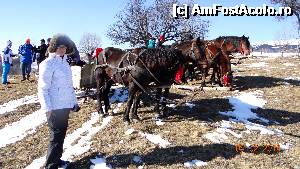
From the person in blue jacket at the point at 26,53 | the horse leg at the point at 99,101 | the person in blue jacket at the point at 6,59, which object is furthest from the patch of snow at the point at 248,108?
the person in blue jacket at the point at 6,59

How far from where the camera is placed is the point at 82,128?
491 inches

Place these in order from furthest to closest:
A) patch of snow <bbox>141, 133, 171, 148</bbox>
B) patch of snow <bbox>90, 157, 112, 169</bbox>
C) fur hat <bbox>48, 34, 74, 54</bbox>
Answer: patch of snow <bbox>141, 133, 171, 148</bbox> → patch of snow <bbox>90, 157, 112, 169</bbox> → fur hat <bbox>48, 34, 74, 54</bbox>

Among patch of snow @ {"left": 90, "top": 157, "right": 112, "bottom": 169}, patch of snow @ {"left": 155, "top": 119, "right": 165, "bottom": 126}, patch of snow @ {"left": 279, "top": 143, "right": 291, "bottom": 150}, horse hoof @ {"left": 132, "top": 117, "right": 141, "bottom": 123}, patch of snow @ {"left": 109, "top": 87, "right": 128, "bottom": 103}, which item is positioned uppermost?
patch of snow @ {"left": 109, "top": 87, "right": 128, "bottom": 103}

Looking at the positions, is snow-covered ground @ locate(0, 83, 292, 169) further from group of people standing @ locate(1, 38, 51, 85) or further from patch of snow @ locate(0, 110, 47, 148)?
group of people standing @ locate(1, 38, 51, 85)

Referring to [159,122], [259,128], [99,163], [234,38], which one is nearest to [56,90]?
[99,163]

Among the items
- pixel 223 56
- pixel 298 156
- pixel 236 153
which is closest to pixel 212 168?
pixel 236 153

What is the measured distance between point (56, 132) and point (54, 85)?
3.34 feet

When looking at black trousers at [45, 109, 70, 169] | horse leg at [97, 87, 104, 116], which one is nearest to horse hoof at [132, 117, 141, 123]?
horse leg at [97, 87, 104, 116]

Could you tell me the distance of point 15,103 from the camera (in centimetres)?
1714

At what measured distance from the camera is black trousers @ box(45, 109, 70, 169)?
327 inches

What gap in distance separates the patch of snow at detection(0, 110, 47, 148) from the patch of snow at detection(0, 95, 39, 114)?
5.32 feet

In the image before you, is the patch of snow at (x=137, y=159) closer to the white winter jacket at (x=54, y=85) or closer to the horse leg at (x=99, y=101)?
the white winter jacket at (x=54, y=85)

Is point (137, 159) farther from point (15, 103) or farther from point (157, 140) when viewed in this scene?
point (15, 103)

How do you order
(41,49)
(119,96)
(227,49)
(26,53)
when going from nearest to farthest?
1. (119,96)
2. (227,49)
3. (41,49)
4. (26,53)
